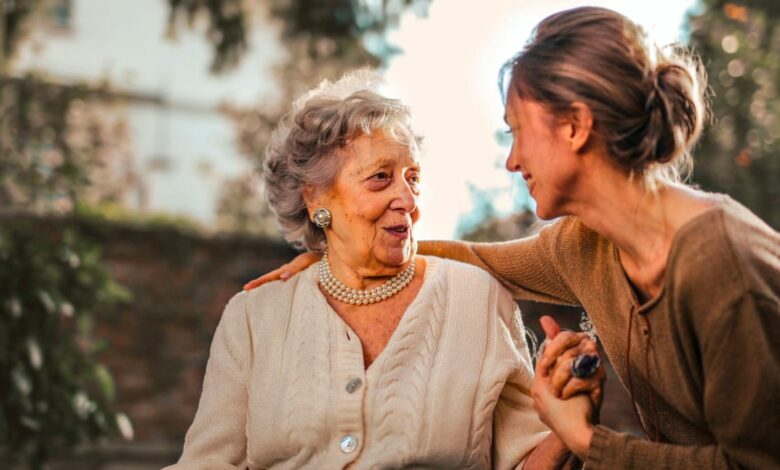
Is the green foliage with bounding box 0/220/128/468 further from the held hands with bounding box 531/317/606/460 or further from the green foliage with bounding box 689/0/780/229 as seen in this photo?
the held hands with bounding box 531/317/606/460

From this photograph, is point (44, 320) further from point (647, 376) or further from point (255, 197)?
point (255, 197)

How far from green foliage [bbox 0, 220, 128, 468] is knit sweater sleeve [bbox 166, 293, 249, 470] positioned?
2465 millimetres

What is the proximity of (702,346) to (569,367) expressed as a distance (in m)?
0.31

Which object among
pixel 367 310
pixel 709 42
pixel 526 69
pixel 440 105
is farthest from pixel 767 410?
pixel 709 42

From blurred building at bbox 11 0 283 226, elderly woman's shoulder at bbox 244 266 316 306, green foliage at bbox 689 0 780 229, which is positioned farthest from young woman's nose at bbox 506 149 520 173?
blurred building at bbox 11 0 283 226

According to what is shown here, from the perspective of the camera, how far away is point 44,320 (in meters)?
5.16

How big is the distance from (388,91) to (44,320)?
9.38 feet

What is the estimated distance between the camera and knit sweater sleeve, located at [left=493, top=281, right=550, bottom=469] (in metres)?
2.74

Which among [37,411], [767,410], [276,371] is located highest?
[767,410]

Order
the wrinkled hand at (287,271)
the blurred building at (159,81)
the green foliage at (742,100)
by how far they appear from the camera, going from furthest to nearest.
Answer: the blurred building at (159,81), the green foliage at (742,100), the wrinkled hand at (287,271)

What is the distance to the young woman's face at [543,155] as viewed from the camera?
2.31m

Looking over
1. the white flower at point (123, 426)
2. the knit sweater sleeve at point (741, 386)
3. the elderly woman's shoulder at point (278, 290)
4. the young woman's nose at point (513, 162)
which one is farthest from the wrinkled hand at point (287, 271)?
the white flower at point (123, 426)

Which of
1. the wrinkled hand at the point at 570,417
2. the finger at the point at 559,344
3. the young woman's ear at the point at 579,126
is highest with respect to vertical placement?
the young woman's ear at the point at 579,126

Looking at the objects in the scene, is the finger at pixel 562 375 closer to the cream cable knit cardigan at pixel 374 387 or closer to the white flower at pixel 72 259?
the cream cable knit cardigan at pixel 374 387
